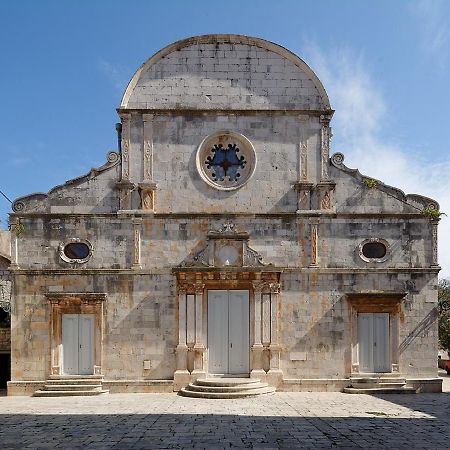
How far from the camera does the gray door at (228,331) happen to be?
61.7ft

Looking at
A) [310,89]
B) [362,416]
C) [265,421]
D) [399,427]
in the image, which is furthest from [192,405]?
[310,89]

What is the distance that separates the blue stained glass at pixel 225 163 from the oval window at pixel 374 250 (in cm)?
512

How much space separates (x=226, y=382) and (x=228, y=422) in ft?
13.9

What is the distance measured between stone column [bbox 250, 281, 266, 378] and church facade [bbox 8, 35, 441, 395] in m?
0.05

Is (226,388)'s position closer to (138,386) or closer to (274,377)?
(274,377)

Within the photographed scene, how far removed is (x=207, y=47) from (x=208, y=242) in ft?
22.9

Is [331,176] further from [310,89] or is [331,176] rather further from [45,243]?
[45,243]

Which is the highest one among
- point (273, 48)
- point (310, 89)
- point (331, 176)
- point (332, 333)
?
point (273, 48)

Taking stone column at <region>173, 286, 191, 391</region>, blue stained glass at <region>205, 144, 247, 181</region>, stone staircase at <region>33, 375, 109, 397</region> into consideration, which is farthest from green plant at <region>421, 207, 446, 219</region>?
stone staircase at <region>33, 375, 109, 397</region>

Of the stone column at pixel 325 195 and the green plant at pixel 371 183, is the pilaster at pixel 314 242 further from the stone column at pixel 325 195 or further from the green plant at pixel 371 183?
the green plant at pixel 371 183

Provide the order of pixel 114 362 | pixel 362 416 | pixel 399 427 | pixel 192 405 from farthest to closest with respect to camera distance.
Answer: pixel 114 362 → pixel 192 405 → pixel 362 416 → pixel 399 427

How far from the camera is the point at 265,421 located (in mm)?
13484

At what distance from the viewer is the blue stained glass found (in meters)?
19.8

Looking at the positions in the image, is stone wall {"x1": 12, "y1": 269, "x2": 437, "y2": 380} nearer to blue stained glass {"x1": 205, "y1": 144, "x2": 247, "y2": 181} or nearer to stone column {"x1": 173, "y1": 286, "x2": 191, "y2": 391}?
stone column {"x1": 173, "y1": 286, "x2": 191, "y2": 391}
